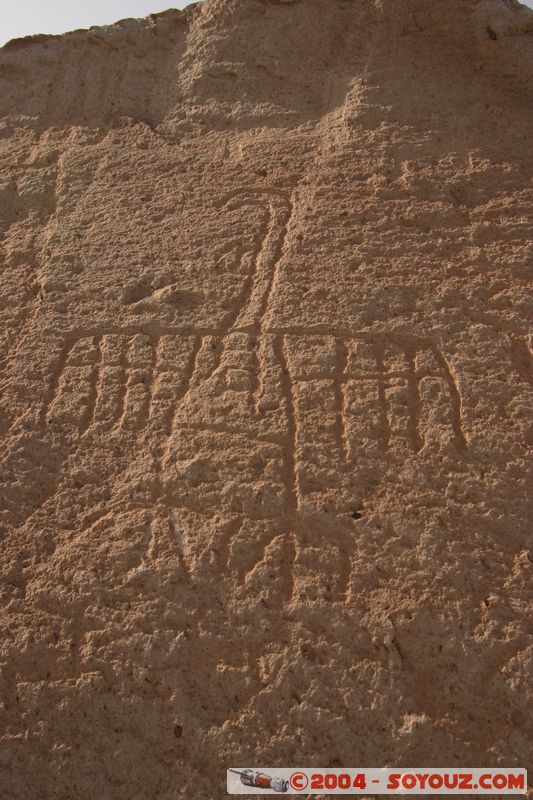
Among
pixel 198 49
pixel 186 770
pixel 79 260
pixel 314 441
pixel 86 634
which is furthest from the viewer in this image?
pixel 198 49

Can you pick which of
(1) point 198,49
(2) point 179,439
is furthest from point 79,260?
(1) point 198,49

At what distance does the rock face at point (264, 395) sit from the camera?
151 centimetres

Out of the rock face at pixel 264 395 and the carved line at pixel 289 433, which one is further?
the carved line at pixel 289 433

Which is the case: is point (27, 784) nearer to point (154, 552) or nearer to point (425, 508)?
point (154, 552)

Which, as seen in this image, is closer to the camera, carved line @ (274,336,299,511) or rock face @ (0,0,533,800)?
rock face @ (0,0,533,800)

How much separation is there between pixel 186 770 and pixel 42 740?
1.05 feet

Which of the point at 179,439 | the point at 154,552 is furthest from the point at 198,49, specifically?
the point at 154,552

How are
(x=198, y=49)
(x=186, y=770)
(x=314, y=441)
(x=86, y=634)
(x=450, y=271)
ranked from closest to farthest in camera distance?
(x=186, y=770) < (x=86, y=634) < (x=314, y=441) < (x=450, y=271) < (x=198, y=49)

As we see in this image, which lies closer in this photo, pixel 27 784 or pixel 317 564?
pixel 27 784

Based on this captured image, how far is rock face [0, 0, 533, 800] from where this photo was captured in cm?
151

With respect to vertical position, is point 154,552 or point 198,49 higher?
point 198,49

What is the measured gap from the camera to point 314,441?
1.80m

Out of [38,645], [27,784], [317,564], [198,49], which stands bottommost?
[27,784]

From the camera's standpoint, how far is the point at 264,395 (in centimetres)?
189
